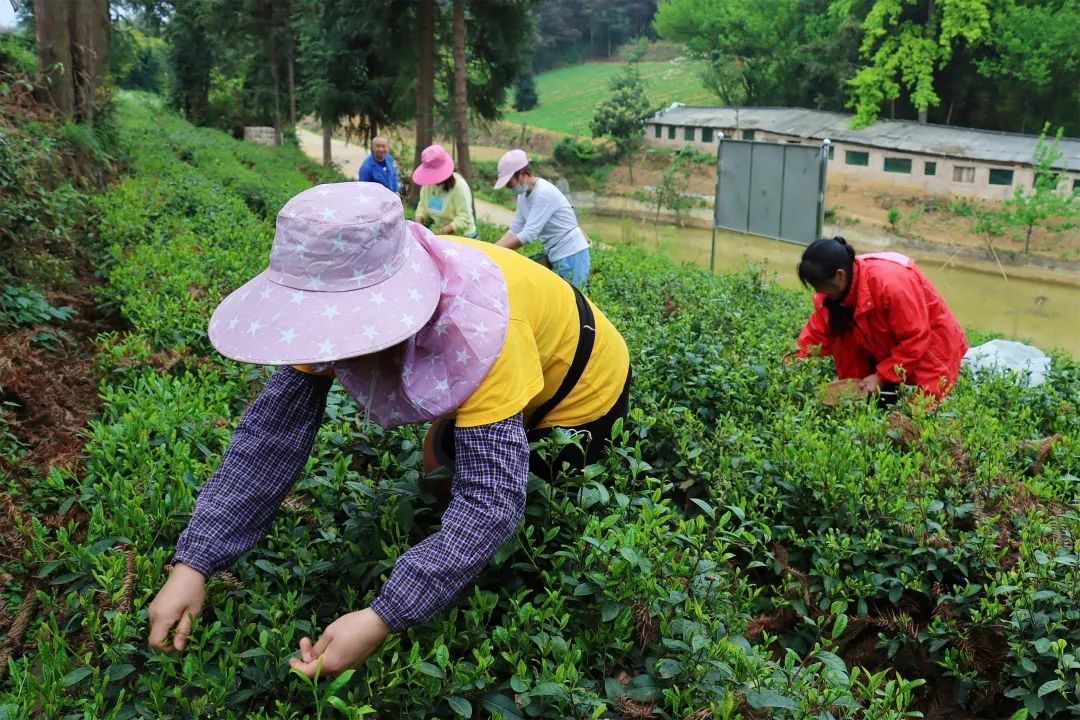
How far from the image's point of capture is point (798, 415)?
357 centimetres

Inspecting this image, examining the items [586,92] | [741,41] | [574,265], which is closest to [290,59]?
[741,41]

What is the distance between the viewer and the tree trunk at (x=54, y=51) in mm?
8945

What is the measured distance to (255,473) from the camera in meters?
2.16

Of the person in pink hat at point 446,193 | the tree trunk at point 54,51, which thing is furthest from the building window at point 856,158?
the tree trunk at point 54,51

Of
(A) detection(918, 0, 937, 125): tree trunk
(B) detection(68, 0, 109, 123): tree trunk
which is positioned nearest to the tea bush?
(B) detection(68, 0, 109, 123): tree trunk

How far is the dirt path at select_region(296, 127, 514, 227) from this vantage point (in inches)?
1014

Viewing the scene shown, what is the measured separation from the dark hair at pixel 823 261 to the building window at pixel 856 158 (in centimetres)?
3262

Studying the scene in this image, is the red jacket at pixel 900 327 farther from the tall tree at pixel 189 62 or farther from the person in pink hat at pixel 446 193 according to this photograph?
the tall tree at pixel 189 62

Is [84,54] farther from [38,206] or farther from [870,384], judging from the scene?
[870,384]

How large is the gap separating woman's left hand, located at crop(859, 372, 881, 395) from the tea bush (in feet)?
0.89

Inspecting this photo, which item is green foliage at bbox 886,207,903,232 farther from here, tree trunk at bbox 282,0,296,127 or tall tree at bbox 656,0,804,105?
tree trunk at bbox 282,0,296,127

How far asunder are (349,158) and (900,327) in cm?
3637

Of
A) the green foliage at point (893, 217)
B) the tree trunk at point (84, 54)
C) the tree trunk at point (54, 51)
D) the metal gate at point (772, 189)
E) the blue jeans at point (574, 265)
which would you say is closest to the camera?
the blue jeans at point (574, 265)

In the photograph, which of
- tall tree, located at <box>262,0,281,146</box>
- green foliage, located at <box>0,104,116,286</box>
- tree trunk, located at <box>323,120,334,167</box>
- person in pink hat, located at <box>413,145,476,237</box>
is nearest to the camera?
green foliage, located at <box>0,104,116,286</box>
